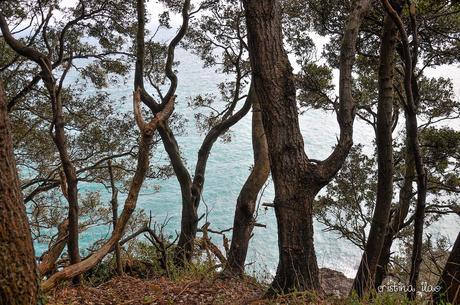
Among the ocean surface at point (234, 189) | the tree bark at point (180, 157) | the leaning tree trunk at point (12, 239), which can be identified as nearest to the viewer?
the leaning tree trunk at point (12, 239)

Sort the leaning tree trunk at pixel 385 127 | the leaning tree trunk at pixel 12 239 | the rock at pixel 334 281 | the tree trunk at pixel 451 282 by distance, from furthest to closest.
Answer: the rock at pixel 334 281, the leaning tree trunk at pixel 385 127, the tree trunk at pixel 451 282, the leaning tree trunk at pixel 12 239

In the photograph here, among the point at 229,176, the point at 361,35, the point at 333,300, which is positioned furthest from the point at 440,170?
the point at 229,176

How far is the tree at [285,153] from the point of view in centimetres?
322

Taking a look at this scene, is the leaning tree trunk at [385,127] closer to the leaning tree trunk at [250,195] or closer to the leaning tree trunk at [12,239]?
the leaning tree trunk at [250,195]

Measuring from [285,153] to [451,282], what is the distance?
1.46 meters

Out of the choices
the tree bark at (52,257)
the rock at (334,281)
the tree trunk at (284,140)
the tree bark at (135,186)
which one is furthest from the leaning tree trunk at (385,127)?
the rock at (334,281)

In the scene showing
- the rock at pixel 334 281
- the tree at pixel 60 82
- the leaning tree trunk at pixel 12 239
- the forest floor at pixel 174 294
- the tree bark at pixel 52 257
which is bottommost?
the rock at pixel 334 281

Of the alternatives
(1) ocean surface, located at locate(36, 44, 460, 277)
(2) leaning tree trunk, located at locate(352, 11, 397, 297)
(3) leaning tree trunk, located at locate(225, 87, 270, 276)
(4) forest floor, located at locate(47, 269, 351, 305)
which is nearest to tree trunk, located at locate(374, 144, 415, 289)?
(2) leaning tree trunk, located at locate(352, 11, 397, 297)

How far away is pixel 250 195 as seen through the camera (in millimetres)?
5785

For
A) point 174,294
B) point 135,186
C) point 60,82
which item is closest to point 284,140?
point 135,186

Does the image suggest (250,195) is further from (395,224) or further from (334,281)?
(334,281)

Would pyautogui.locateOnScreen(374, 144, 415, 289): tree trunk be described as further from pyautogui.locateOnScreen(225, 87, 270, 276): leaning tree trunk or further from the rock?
the rock

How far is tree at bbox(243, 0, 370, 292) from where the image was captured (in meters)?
3.22

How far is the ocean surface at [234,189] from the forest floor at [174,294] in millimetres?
7793
